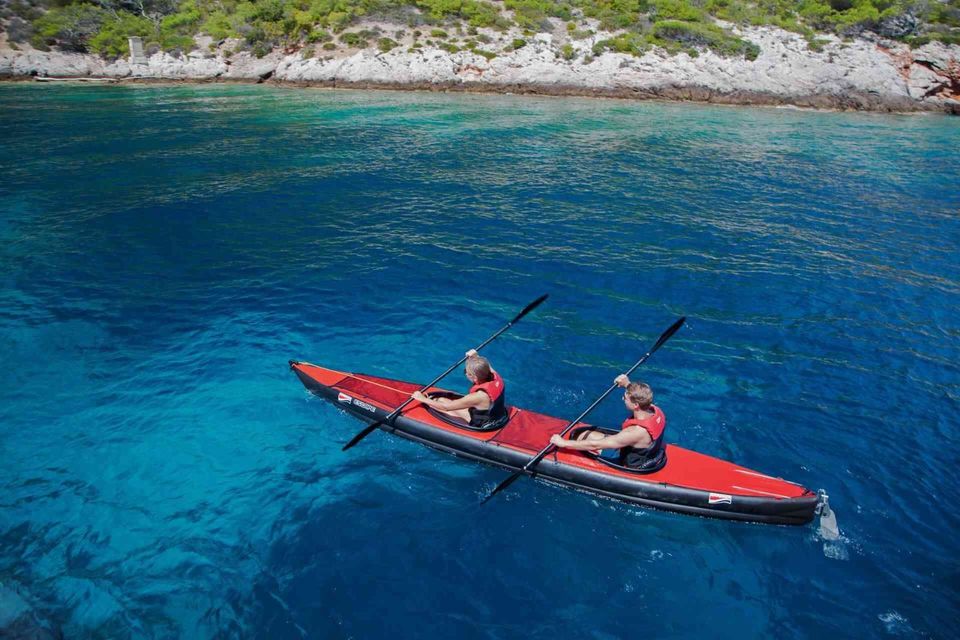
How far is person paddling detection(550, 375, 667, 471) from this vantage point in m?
7.16

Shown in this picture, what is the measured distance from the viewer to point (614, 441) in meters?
7.31

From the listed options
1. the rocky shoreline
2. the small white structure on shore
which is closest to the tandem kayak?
the rocky shoreline

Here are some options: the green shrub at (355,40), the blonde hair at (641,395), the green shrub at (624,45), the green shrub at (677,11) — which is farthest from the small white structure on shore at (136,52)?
the blonde hair at (641,395)

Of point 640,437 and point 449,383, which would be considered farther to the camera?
point 449,383

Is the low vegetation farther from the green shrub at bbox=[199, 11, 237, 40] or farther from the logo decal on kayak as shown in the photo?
the logo decal on kayak

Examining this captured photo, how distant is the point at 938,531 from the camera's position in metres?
7.02

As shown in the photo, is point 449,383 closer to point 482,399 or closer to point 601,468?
point 482,399

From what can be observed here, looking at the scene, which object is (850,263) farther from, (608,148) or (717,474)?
(608,148)

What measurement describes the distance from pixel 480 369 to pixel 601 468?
2.16m

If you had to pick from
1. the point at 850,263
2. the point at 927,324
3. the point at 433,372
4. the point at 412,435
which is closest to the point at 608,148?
the point at 850,263

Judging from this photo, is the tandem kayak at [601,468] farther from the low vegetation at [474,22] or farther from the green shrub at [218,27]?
the green shrub at [218,27]

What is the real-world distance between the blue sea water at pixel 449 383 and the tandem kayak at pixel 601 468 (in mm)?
282

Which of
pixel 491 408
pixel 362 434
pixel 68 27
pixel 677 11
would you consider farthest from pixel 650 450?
pixel 68 27

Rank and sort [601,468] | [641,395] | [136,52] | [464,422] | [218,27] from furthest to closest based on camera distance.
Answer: [218,27] < [136,52] < [464,422] < [601,468] < [641,395]
